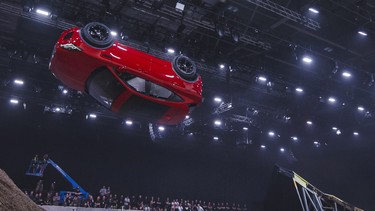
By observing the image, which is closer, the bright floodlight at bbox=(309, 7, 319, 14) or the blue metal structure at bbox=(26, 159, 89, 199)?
the bright floodlight at bbox=(309, 7, 319, 14)

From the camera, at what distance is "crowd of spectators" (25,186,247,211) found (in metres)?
15.2

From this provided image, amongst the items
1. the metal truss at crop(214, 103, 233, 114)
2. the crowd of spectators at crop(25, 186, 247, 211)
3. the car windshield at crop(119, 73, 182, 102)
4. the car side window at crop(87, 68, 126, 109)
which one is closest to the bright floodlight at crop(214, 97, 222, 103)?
the metal truss at crop(214, 103, 233, 114)

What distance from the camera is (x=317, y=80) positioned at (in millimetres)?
14727

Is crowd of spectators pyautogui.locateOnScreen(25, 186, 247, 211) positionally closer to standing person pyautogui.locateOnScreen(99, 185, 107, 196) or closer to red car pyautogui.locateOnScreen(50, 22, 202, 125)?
Result: standing person pyautogui.locateOnScreen(99, 185, 107, 196)

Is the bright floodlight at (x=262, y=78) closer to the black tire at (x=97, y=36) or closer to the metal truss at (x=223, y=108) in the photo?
the metal truss at (x=223, y=108)

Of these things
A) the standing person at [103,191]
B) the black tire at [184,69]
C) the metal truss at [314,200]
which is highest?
the black tire at [184,69]

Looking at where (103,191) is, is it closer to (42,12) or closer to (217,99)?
(217,99)

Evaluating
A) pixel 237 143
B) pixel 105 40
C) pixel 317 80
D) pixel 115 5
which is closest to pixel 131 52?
pixel 105 40

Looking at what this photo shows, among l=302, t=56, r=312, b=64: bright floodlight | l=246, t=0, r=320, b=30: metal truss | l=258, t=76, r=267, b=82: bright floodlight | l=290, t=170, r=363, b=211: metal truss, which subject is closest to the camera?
l=290, t=170, r=363, b=211: metal truss

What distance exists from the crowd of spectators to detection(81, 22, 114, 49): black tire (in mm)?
11853

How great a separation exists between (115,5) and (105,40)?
538 cm

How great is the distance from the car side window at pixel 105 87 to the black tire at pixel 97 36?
0.50 meters

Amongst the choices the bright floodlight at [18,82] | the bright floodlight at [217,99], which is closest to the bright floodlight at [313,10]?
the bright floodlight at [217,99]

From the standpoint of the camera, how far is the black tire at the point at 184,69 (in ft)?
19.4
